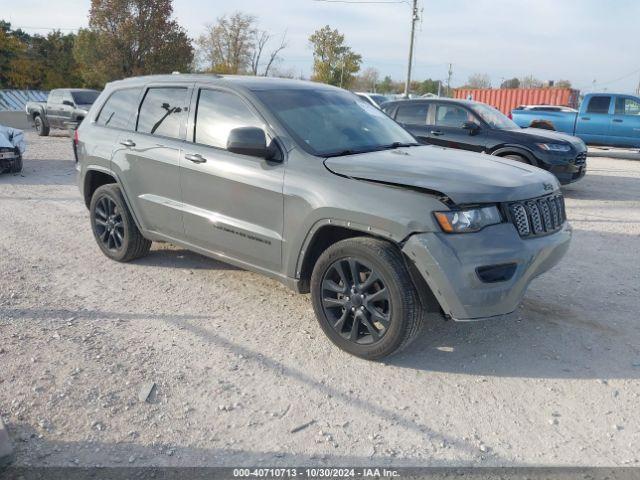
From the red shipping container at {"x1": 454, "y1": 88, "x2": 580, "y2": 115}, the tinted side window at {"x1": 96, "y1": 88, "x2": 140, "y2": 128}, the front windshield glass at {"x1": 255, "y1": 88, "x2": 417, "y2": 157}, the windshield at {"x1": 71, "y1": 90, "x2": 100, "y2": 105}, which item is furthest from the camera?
the red shipping container at {"x1": 454, "y1": 88, "x2": 580, "y2": 115}

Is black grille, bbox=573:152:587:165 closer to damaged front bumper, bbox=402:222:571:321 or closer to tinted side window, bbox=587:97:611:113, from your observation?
damaged front bumper, bbox=402:222:571:321

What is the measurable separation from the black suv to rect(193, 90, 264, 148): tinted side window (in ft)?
17.5

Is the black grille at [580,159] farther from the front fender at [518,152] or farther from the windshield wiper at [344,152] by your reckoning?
the windshield wiper at [344,152]

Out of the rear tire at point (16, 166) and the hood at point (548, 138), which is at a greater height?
the hood at point (548, 138)

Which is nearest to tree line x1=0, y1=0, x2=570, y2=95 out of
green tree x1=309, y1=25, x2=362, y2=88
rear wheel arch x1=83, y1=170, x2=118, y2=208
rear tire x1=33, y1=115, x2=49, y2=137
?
green tree x1=309, y1=25, x2=362, y2=88

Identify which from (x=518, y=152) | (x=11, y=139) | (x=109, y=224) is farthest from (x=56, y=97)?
(x=518, y=152)

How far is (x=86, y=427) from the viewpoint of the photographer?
3.01 metres

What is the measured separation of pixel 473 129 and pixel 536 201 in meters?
6.56

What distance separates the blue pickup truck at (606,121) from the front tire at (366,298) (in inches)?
585

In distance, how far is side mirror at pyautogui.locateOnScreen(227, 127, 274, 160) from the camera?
3.95 metres

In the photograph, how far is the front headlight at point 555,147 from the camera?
9.59m

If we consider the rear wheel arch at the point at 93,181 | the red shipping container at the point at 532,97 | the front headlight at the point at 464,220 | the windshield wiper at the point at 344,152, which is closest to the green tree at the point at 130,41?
the red shipping container at the point at 532,97

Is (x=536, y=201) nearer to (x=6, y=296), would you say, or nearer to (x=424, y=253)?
(x=424, y=253)

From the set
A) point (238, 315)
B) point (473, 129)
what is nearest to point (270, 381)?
point (238, 315)
